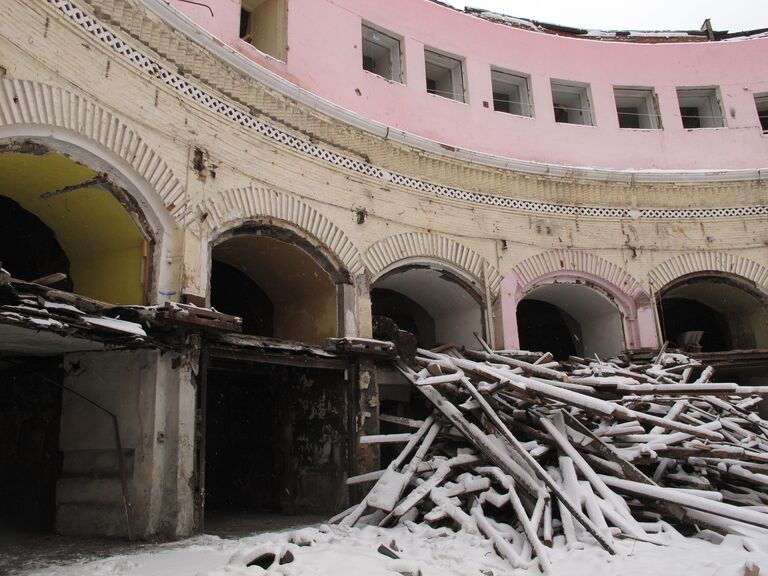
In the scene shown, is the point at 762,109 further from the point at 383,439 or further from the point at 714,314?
the point at 383,439

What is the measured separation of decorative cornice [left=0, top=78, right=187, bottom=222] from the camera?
550 centimetres

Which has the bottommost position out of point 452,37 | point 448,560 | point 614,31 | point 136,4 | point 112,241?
point 448,560

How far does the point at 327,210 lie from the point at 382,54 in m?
3.55

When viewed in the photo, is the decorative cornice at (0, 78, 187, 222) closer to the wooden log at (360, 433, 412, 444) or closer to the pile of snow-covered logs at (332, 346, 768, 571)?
the wooden log at (360, 433, 412, 444)

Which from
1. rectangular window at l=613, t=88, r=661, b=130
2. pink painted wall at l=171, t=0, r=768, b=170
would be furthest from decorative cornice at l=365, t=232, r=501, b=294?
rectangular window at l=613, t=88, r=661, b=130

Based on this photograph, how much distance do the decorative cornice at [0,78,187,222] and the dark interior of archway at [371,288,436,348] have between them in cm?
499

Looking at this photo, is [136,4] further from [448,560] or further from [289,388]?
[448,560]

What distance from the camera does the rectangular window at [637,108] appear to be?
12352 mm

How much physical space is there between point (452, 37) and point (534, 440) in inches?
282

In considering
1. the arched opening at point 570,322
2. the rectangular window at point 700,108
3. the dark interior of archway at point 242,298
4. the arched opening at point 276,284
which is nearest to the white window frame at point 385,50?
the arched opening at point 276,284

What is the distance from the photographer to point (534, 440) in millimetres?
6926

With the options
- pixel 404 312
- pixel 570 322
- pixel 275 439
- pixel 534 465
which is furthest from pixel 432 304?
pixel 534 465

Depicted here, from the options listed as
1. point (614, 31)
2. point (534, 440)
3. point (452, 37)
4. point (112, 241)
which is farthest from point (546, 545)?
point (614, 31)

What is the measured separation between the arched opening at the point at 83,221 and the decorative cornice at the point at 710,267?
328 inches
